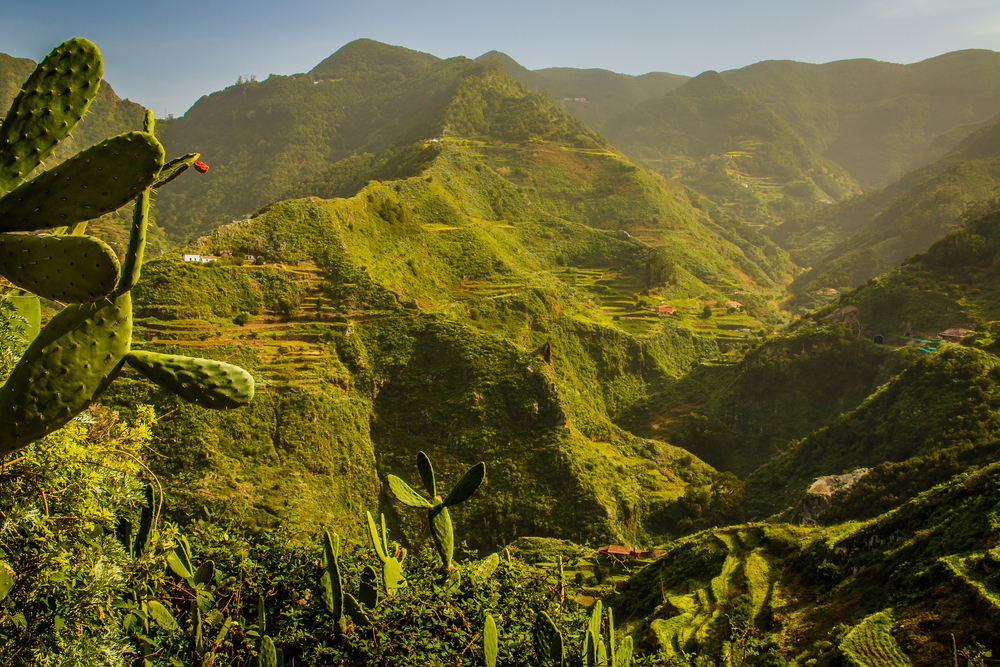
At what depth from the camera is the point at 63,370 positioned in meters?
2.41

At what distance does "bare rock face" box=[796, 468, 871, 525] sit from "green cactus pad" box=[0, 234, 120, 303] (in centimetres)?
1866

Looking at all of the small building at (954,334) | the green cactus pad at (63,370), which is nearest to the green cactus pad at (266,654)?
the green cactus pad at (63,370)

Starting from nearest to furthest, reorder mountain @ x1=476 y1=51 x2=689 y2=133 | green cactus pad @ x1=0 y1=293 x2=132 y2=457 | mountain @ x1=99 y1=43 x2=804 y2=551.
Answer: green cactus pad @ x1=0 y1=293 x2=132 y2=457, mountain @ x1=99 y1=43 x2=804 y2=551, mountain @ x1=476 y1=51 x2=689 y2=133

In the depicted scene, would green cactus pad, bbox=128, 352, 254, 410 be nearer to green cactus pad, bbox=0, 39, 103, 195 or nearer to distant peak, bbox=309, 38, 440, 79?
green cactus pad, bbox=0, 39, 103, 195

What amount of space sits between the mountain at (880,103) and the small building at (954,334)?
128m

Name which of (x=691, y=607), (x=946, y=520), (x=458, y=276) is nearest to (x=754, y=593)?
(x=691, y=607)

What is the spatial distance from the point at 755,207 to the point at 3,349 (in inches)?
4869

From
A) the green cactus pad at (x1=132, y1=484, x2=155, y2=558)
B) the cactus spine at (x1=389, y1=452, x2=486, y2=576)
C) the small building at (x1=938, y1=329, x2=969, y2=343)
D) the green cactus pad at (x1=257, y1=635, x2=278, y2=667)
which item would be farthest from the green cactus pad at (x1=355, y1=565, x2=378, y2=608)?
the small building at (x1=938, y1=329, x2=969, y2=343)

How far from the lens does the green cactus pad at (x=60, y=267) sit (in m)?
2.18

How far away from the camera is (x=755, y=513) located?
20.8 meters

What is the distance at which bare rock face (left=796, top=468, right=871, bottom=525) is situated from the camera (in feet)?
52.9

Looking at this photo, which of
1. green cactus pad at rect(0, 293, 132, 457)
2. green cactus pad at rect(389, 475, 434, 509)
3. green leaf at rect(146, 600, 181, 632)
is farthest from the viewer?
green cactus pad at rect(389, 475, 434, 509)

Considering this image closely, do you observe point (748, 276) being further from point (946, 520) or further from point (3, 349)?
point (3, 349)

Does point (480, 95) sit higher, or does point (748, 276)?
point (480, 95)
